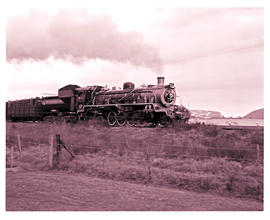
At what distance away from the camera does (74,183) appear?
27.0 ft

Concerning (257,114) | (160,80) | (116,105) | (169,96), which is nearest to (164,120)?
(169,96)

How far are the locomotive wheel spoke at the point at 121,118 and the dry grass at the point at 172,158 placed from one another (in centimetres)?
156

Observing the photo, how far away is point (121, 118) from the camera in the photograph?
1728 centimetres

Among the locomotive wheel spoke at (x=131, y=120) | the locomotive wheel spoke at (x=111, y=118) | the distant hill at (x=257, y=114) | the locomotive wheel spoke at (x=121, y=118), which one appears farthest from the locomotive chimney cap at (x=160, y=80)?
the distant hill at (x=257, y=114)

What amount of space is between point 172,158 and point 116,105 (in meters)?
7.42

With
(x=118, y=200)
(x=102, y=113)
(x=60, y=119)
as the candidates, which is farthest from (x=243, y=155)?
(x=60, y=119)

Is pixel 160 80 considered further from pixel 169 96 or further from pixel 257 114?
pixel 257 114

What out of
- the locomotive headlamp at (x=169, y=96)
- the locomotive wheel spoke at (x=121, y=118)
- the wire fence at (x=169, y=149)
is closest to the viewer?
the wire fence at (x=169, y=149)

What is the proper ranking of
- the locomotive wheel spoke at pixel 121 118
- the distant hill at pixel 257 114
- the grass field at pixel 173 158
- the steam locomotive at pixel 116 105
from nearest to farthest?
the grass field at pixel 173 158, the distant hill at pixel 257 114, the steam locomotive at pixel 116 105, the locomotive wheel spoke at pixel 121 118

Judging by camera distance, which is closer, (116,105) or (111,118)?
(116,105)

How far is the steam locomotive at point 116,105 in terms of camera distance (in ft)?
53.7

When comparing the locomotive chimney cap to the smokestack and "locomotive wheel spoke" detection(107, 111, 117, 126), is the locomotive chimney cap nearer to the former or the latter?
the smokestack

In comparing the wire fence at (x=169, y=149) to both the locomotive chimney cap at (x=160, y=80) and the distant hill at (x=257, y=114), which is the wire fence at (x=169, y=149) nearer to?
the distant hill at (x=257, y=114)

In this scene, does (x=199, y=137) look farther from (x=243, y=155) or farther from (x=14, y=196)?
(x=14, y=196)
